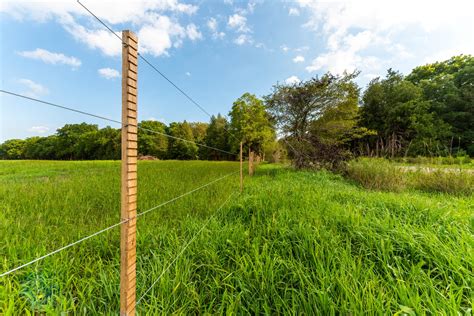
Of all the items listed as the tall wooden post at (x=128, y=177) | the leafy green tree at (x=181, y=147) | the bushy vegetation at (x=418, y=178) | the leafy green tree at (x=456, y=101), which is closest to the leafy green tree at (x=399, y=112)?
the leafy green tree at (x=456, y=101)

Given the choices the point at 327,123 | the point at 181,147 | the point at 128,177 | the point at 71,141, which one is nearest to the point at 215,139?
the point at 181,147

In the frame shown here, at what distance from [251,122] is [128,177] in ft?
75.0

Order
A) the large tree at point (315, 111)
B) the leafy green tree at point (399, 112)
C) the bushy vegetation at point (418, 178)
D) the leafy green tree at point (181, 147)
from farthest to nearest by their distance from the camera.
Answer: the leafy green tree at point (181, 147), the leafy green tree at point (399, 112), the large tree at point (315, 111), the bushy vegetation at point (418, 178)

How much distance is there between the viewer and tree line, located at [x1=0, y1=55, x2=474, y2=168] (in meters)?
9.50

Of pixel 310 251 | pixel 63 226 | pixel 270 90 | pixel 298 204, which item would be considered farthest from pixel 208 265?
pixel 270 90

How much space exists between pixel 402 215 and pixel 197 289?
3.08m

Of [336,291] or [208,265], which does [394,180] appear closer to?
[336,291]

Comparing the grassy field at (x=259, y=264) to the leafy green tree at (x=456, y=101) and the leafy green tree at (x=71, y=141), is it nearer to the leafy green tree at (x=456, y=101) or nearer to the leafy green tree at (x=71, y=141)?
the leafy green tree at (x=71, y=141)

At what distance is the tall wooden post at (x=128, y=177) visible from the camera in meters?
1.07

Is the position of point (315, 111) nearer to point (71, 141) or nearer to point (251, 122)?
point (251, 122)

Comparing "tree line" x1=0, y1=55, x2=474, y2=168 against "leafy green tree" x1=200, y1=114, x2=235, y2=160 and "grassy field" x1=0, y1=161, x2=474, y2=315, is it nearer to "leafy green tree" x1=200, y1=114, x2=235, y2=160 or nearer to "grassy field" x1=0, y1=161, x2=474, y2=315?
"leafy green tree" x1=200, y1=114, x2=235, y2=160

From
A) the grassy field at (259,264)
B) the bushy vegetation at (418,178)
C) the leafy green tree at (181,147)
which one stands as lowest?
the grassy field at (259,264)

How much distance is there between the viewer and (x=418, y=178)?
5578 mm

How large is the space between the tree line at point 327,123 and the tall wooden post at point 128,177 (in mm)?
8518
